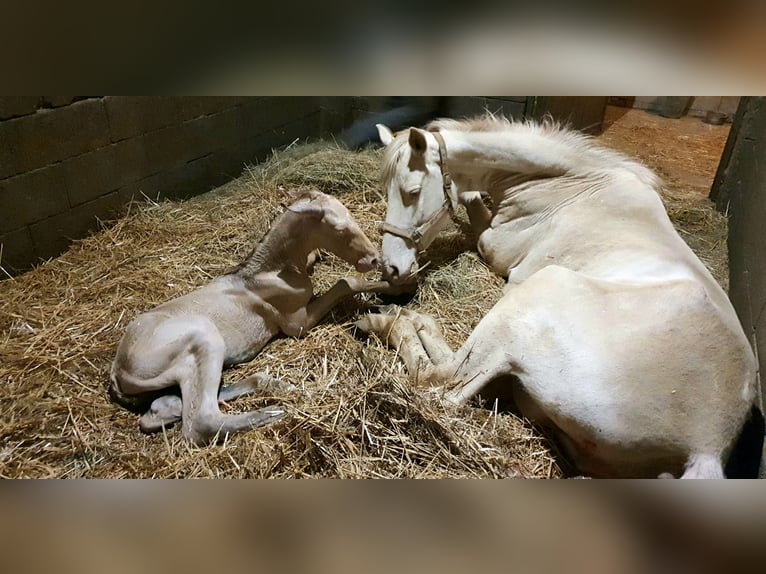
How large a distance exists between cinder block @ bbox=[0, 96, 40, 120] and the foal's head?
5.43 ft

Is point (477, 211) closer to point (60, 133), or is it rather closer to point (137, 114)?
point (137, 114)

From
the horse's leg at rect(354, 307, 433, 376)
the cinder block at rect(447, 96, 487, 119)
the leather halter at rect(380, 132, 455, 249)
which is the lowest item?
the horse's leg at rect(354, 307, 433, 376)

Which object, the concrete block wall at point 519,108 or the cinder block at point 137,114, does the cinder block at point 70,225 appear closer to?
the cinder block at point 137,114

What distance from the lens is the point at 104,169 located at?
11.5 feet

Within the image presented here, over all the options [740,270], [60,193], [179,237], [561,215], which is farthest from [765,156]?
[60,193]

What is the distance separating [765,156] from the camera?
2982 mm

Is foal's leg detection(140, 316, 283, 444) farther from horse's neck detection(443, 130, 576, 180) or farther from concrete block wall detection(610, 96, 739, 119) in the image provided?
concrete block wall detection(610, 96, 739, 119)

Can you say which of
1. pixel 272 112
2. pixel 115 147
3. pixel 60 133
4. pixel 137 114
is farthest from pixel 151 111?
pixel 272 112

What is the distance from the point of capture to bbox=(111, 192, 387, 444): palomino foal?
219 cm

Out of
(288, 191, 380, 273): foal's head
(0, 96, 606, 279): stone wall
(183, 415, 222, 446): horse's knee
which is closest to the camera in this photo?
(183, 415, 222, 446): horse's knee

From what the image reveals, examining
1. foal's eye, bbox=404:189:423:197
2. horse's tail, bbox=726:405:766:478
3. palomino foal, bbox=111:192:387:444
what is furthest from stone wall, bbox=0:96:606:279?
horse's tail, bbox=726:405:766:478

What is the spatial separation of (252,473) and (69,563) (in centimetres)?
130

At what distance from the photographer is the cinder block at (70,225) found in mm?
3238

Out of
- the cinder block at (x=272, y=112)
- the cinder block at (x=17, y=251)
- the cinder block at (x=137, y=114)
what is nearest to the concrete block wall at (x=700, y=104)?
the cinder block at (x=272, y=112)
